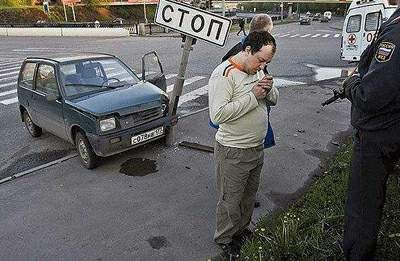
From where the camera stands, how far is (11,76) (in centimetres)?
1591

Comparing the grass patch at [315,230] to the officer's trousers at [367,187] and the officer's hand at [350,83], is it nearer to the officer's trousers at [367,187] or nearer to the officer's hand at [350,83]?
the officer's trousers at [367,187]

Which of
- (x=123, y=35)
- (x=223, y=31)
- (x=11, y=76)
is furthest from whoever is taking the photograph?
(x=123, y=35)

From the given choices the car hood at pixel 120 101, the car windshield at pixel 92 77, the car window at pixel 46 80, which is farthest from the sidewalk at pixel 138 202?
the car window at pixel 46 80

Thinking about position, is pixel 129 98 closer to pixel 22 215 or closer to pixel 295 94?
pixel 22 215

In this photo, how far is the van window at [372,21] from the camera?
14.8 metres

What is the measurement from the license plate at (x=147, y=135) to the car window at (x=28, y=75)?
276 centimetres

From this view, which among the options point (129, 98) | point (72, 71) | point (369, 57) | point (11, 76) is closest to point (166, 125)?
point (129, 98)

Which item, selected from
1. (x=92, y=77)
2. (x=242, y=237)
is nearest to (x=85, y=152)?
(x=92, y=77)

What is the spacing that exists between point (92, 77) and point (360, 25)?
1255cm

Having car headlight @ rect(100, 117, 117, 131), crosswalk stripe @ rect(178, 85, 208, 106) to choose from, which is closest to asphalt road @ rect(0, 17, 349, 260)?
car headlight @ rect(100, 117, 117, 131)

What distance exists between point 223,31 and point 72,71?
3.10 meters

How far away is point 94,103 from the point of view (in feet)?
19.9

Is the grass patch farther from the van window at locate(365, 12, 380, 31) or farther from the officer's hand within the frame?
the van window at locate(365, 12, 380, 31)

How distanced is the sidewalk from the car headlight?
71 cm
